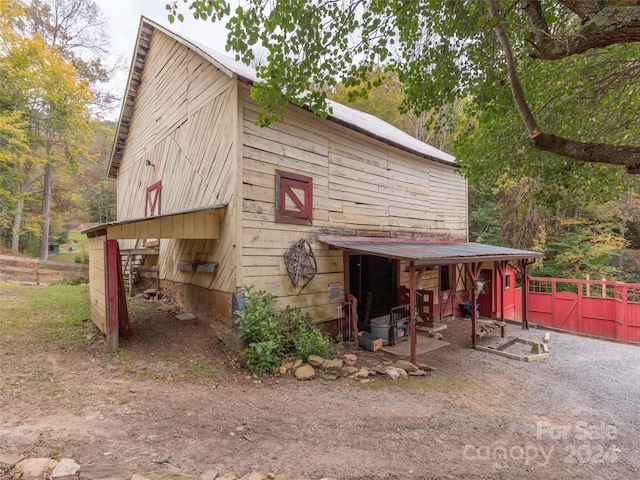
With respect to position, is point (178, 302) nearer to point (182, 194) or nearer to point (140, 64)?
point (182, 194)

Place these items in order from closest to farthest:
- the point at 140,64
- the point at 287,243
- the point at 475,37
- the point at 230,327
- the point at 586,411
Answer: the point at 586,411
the point at 475,37
the point at 230,327
the point at 287,243
the point at 140,64

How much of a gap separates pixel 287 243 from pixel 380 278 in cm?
465

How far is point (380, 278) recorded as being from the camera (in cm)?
1031

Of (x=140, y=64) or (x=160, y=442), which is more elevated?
(x=140, y=64)

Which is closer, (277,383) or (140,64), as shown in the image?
(277,383)

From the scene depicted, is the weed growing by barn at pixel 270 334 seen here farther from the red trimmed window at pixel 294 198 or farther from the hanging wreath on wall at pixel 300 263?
the red trimmed window at pixel 294 198

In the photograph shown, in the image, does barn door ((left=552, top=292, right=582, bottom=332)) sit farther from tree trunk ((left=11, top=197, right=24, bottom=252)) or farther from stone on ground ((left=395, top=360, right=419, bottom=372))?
tree trunk ((left=11, top=197, right=24, bottom=252))

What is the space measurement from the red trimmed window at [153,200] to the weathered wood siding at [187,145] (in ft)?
0.88

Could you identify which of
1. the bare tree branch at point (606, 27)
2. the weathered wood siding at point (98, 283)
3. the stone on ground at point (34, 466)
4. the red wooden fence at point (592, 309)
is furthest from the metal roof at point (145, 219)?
the red wooden fence at point (592, 309)

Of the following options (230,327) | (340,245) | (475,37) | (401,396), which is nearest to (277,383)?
(230,327)

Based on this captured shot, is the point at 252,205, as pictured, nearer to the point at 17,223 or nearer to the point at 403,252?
the point at 403,252

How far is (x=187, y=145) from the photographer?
778cm

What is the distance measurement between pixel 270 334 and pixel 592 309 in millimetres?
12890

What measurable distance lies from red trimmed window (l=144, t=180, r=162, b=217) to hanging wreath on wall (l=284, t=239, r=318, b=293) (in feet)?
15.8
